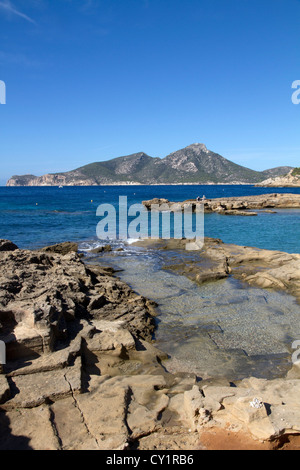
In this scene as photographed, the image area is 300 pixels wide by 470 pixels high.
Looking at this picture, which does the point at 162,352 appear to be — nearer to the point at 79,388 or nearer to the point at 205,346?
the point at 205,346

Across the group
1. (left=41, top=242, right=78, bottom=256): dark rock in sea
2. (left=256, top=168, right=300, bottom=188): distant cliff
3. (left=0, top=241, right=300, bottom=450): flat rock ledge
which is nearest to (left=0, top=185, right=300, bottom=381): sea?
(left=0, top=241, right=300, bottom=450): flat rock ledge

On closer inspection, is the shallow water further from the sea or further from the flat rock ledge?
the flat rock ledge

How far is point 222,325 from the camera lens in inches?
448

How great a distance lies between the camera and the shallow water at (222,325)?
887 centimetres

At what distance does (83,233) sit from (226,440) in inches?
A: 1175

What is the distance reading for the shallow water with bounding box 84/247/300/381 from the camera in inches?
349

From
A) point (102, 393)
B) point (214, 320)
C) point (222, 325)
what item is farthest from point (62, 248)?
point (102, 393)

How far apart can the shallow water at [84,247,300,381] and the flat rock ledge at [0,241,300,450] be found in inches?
27.7

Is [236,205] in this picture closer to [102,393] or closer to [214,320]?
[214,320]

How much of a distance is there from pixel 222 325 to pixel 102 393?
5970 mm

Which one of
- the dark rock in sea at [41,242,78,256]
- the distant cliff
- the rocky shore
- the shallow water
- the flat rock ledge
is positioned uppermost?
the distant cliff

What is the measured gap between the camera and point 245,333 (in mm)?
10805

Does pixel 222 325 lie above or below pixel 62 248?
below
